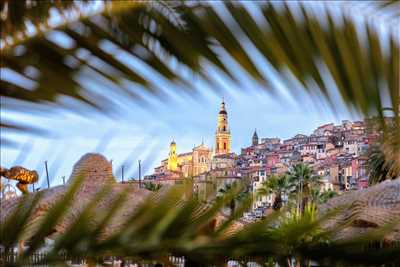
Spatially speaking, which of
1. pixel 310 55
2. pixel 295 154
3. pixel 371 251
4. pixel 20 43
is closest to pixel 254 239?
pixel 371 251

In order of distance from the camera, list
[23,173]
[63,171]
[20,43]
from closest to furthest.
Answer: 1. [63,171]
2. [20,43]
3. [23,173]

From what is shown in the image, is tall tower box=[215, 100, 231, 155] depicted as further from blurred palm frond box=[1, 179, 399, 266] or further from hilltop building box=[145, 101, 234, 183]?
blurred palm frond box=[1, 179, 399, 266]

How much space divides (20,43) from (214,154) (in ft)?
1.31

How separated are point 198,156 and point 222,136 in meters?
0.13

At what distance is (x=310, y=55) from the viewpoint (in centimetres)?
93

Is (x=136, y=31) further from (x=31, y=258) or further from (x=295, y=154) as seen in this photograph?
(x=295, y=154)

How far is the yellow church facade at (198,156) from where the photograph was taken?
1032 millimetres

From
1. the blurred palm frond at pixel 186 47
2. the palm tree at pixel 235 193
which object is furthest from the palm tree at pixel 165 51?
the palm tree at pixel 235 193

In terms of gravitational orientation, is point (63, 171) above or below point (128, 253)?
above

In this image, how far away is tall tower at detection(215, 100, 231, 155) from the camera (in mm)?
1113

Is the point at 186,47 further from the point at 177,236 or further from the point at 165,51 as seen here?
the point at 177,236

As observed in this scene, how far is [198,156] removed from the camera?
1.06 meters

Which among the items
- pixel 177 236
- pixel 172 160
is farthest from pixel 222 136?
pixel 177 236

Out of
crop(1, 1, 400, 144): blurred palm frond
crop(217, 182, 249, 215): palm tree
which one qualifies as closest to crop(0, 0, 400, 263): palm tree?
crop(1, 1, 400, 144): blurred palm frond
